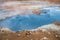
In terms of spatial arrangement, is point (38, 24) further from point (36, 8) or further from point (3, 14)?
point (3, 14)

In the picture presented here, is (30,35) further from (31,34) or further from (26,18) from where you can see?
(26,18)

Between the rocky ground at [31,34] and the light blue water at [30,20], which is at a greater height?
the light blue water at [30,20]

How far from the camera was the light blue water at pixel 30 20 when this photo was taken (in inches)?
58.3

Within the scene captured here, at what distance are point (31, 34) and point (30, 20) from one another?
0.20 meters

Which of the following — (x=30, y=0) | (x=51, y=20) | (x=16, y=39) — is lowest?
(x=16, y=39)

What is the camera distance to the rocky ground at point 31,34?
55.4 inches

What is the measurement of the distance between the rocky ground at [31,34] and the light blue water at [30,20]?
5 centimetres

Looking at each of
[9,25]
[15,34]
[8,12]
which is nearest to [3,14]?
[8,12]

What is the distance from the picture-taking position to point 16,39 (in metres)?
1.40

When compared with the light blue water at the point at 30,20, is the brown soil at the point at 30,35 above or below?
below

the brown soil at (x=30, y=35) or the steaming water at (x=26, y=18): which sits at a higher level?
the steaming water at (x=26, y=18)

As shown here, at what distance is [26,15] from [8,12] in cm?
25

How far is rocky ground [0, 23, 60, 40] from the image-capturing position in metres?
1.41

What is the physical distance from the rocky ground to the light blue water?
0.05 metres
